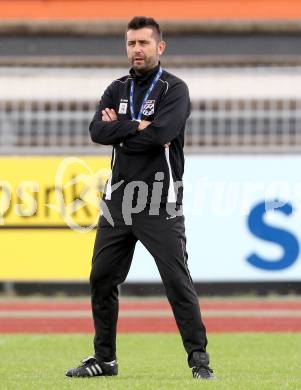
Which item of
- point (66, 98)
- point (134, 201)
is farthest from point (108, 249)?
point (66, 98)

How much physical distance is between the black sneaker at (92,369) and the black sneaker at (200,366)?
62 cm

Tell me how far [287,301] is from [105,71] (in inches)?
150

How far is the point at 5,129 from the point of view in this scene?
17.3 m

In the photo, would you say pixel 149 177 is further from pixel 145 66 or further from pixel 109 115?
pixel 145 66

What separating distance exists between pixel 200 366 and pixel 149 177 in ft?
3.78

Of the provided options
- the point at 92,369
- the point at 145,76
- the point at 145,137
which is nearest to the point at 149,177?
the point at 145,137

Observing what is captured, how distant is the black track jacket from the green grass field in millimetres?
1137

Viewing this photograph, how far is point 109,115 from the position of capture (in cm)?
812

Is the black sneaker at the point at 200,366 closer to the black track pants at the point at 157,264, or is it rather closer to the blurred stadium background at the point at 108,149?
the black track pants at the point at 157,264

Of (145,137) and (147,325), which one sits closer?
(145,137)

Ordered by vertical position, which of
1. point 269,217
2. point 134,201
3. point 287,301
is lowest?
point 287,301

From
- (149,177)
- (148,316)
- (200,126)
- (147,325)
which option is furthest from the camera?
(200,126)

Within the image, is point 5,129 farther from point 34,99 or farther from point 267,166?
point 267,166

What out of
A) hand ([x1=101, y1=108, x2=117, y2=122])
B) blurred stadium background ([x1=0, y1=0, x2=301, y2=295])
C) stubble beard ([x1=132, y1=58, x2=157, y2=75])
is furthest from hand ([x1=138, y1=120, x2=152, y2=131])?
blurred stadium background ([x1=0, y1=0, x2=301, y2=295])
